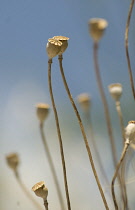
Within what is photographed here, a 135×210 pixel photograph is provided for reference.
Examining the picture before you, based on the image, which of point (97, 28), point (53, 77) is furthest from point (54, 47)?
point (53, 77)

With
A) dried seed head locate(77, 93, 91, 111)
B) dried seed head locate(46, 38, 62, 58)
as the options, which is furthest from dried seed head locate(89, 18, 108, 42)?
dried seed head locate(77, 93, 91, 111)

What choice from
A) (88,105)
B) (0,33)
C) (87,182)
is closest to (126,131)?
(88,105)

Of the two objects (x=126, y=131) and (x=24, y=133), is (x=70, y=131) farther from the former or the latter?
(x=126, y=131)

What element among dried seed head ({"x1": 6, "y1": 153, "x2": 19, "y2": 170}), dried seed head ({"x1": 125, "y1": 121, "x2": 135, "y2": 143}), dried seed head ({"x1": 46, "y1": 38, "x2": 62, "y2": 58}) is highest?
dried seed head ({"x1": 46, "y1": 38, "x2": 62, "y2": 58})

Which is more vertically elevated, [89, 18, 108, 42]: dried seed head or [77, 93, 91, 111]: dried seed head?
[89, 18, 108, 42]: dried seed head

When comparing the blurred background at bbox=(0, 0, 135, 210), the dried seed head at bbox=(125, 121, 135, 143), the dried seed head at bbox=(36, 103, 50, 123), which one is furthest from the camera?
the blurred background at bbox=(0, 0, 135, 210)

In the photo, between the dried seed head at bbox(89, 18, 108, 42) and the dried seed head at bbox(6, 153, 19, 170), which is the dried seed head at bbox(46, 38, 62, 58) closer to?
the dried seed head at bbox(89, 18, 108, 42)
